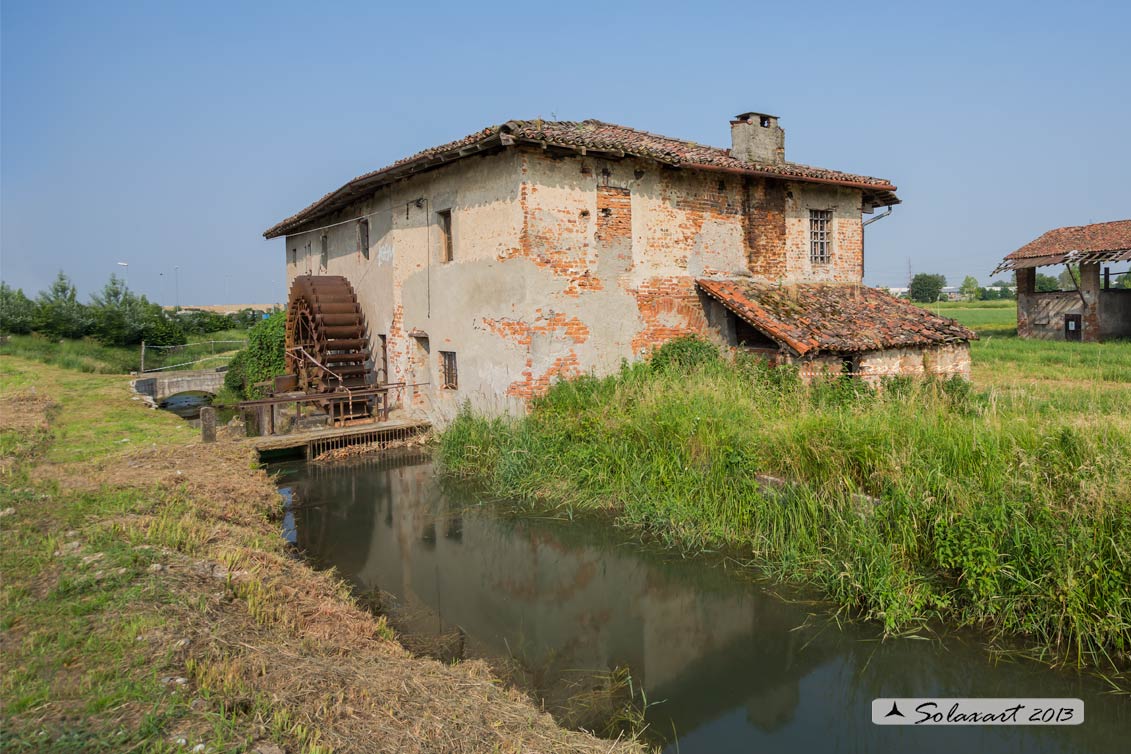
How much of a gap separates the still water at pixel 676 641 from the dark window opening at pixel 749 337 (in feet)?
19.1

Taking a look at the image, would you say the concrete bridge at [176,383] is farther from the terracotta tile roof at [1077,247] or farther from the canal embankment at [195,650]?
the terracotta tile roof at [1077,247]

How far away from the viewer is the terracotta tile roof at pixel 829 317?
11.7 m

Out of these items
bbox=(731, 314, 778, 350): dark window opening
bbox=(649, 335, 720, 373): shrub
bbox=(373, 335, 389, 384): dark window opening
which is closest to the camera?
bbox=(649, 335, 720, 373): shrub

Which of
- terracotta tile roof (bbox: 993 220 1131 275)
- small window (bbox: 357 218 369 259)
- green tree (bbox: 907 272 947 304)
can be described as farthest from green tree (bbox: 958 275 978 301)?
small window (bbox: 357 218 369 259)

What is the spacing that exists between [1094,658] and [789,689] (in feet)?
6.87

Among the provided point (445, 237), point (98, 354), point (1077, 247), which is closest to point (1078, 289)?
point (1077, 247)

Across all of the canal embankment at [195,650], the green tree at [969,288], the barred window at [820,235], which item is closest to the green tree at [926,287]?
the green tree at [969,288]

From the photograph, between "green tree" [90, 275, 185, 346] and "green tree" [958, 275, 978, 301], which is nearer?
"green tree" [90, 275, 185, 346]

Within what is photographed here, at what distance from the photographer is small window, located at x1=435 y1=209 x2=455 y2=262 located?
1329cm

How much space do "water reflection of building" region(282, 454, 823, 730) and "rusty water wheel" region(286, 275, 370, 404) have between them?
625 cm

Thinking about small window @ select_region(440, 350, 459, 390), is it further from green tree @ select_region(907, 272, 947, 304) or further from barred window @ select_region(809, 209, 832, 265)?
green tree @ select_region(907, 272, 947, 304)

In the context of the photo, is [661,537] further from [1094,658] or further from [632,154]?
[632,154]

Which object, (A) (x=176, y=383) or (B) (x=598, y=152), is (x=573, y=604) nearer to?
(B) (x=598, y=152)

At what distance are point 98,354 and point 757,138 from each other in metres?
26.1
